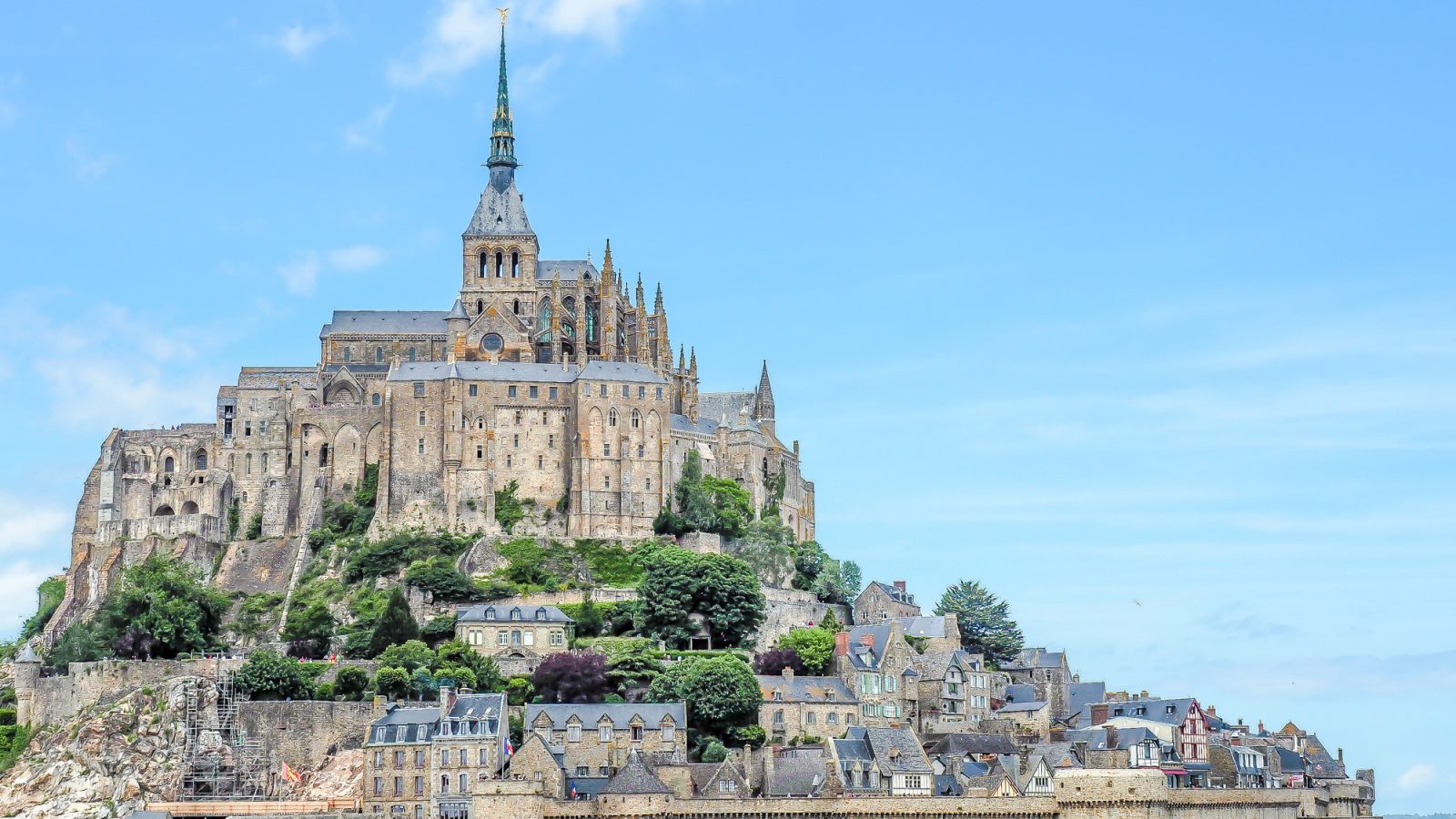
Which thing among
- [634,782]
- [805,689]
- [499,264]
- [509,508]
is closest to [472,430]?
[509,508]

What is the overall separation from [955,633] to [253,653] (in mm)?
32754

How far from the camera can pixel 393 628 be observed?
92875 millimetres

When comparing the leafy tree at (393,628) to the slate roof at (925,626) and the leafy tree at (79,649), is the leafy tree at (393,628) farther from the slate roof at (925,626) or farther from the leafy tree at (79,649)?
the slate roof at (925,626)

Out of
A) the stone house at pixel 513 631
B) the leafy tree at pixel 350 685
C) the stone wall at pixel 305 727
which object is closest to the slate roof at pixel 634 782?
the stone wall at pixel 305 727

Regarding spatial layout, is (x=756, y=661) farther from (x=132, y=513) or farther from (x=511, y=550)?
(x=132, y=513)

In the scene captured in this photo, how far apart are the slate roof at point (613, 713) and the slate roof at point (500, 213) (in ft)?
131

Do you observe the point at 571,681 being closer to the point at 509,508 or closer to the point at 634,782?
the point at 634,782

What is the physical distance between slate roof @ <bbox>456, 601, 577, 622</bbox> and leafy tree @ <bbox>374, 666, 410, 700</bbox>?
7.53m

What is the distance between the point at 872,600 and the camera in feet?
343

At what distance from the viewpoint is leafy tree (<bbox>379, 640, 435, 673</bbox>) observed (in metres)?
Answer: 88.6

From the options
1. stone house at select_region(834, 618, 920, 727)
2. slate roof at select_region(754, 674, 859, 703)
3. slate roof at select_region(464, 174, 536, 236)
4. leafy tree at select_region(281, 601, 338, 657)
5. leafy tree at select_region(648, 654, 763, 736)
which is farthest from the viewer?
slate roof at select_region(464, 174, 536, 236)

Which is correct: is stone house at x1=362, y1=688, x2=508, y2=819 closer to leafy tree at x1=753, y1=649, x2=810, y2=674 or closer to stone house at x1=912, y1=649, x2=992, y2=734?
leafy tree at x1=753, y1=649, x2=810, y2=674

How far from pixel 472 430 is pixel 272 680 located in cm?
2356

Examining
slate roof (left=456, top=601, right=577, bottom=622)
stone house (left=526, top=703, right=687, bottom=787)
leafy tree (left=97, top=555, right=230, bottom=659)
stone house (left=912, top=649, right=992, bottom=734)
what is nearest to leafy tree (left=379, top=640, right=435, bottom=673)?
slate roof (left=456, top=601, right=577, bottom=622)
